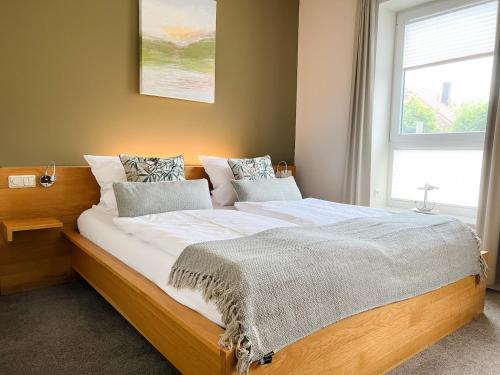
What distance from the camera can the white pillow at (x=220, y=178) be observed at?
3.02 metres

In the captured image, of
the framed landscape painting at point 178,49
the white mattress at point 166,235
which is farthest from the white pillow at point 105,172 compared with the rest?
the framed landscape painting at point 178,49

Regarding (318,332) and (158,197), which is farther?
(158,197)

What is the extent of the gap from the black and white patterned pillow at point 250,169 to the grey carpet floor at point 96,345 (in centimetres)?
139

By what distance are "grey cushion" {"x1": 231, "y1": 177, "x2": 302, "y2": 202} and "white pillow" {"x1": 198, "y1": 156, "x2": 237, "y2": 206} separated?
13 centimetres

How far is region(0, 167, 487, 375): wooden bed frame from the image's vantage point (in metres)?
1.27

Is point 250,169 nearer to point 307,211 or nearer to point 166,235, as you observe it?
point 307,211

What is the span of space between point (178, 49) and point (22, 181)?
1.58m

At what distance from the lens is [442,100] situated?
10.7 ft

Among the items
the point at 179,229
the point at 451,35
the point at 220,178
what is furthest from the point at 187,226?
the point at 451,35

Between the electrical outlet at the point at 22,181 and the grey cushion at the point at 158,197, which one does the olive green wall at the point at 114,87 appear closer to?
the electrical outlet at the point at 22,181

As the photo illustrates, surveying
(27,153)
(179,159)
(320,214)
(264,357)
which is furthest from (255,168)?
(264,357)

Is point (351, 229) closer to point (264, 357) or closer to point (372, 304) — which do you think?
point (372, 304)

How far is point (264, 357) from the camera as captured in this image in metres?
1.17

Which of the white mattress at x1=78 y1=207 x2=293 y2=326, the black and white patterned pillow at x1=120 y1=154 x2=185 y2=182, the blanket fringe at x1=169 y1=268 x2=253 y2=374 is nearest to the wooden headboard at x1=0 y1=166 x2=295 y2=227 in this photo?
the white mattress at x1=78 y1=207 x2=293 y2=326
